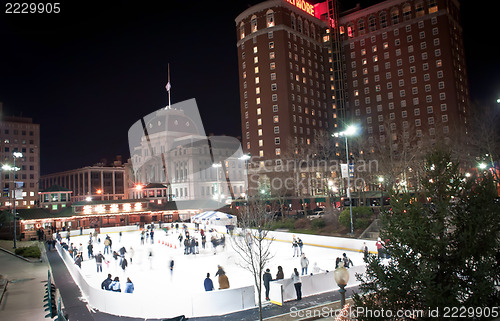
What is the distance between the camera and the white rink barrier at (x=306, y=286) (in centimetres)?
1489

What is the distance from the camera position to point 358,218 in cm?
3322

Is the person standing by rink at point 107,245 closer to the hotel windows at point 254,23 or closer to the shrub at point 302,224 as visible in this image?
the shrub at point 302,224

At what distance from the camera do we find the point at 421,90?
268 feet

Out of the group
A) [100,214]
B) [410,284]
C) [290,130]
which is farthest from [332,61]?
[410,284]

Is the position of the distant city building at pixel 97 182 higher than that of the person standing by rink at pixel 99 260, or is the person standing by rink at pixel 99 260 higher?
the distant city building at pixel 97 182

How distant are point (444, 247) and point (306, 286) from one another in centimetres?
1014

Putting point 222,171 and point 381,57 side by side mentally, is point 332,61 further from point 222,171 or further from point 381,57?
point 222,171

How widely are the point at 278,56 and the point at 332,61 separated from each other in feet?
66.9

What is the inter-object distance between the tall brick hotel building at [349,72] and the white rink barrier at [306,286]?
59024 mm

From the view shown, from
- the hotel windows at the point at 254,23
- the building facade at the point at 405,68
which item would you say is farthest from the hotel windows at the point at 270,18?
the building facade at the point at 405,68

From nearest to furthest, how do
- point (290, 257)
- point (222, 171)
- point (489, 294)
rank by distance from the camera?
point (489, 294) → point (290, 257) → point (222, 171)

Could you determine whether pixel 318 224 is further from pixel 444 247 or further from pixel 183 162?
pixel 183 162

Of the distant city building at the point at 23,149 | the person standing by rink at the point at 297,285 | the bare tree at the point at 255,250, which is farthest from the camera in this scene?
the distant city building at the point at 23,149

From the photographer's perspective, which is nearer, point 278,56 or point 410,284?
point 410,284
